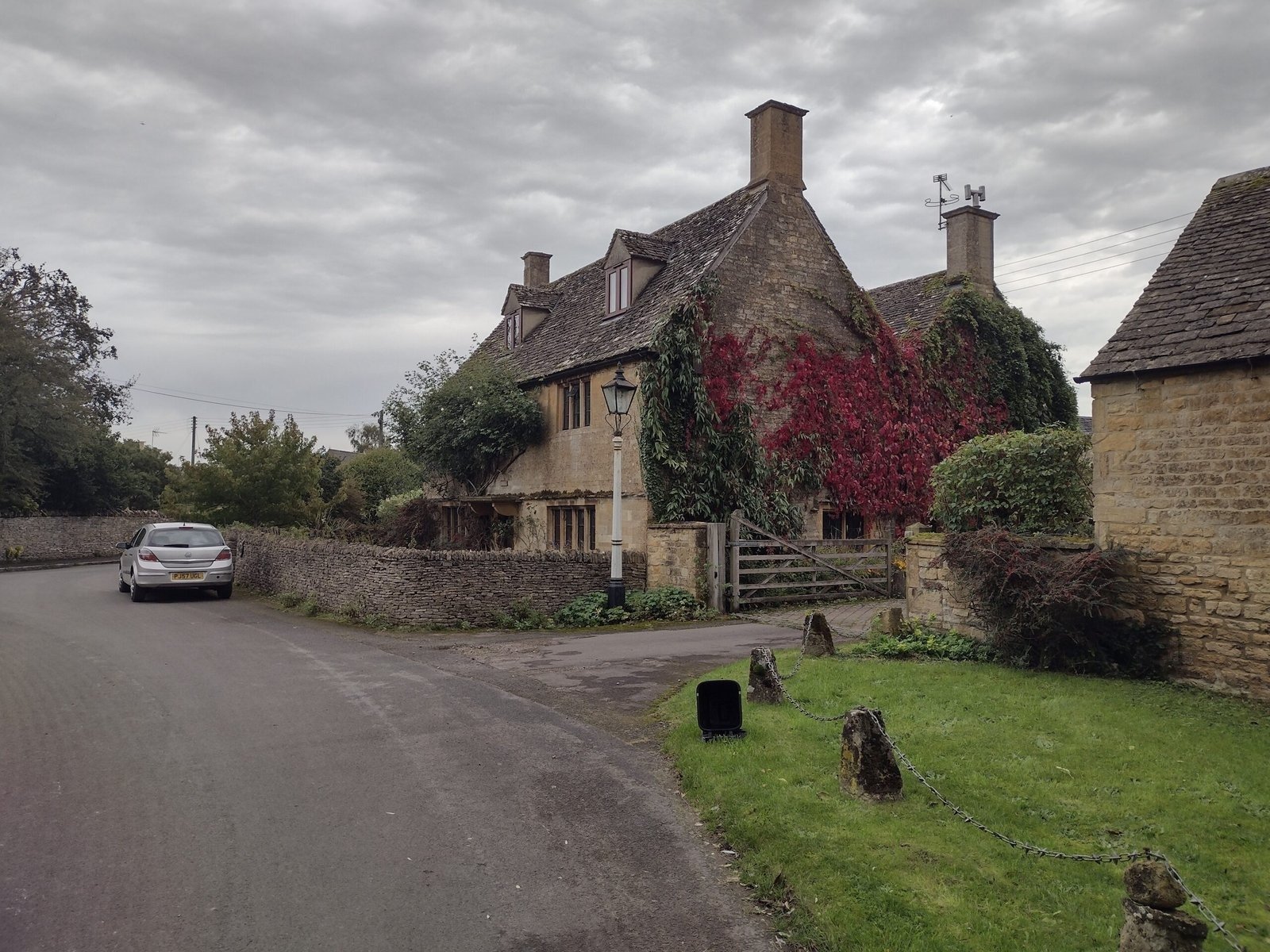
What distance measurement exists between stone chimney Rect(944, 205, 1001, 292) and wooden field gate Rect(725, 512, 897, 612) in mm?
9843

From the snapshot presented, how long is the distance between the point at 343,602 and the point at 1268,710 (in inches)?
566

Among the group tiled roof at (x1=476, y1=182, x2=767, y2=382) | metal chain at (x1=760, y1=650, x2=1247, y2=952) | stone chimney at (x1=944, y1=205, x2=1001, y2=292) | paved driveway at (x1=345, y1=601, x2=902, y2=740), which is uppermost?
stone chimney at (x1=944, y1=205, x2=1001, y2=292)

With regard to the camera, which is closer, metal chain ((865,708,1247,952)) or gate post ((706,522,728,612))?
metal chain ((865,708,1247,952))

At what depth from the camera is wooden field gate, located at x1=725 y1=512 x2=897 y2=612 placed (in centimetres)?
1814

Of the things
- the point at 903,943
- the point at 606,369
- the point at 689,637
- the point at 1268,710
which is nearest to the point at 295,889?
the point at 903,943

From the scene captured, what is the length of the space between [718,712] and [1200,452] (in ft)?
21.0

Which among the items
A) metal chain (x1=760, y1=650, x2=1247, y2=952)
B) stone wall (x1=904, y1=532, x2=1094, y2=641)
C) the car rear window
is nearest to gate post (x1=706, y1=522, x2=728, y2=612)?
stone wall (x1=904, y1=532, x2=1094, y2=641)

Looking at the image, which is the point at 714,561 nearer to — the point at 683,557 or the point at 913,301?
the point at 683,557

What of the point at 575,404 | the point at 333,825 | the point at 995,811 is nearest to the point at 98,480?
the point at 575,404

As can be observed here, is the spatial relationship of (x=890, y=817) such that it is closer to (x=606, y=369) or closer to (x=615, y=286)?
(x=606, y=369)

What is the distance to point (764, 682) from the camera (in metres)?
9.02

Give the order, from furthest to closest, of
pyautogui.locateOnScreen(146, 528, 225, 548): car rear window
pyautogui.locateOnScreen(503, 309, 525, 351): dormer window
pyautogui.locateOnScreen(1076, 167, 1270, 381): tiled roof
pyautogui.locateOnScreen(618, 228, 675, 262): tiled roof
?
pyautogui.locateOnScreen(503, 309, 525, 351): dormer window < pyautogui.locateOnScreen(618, 228, 675, 262): tiled roof < pyautogui.locateOnScreen(146, 528, 225, 548): car rear window < pyautogui.locateOnScreen(1076, 167, 1270, 381): tiled roof

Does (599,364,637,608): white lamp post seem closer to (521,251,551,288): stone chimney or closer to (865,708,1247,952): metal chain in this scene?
(865,708,1247,952): metal chain

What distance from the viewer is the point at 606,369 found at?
20.6 meters
